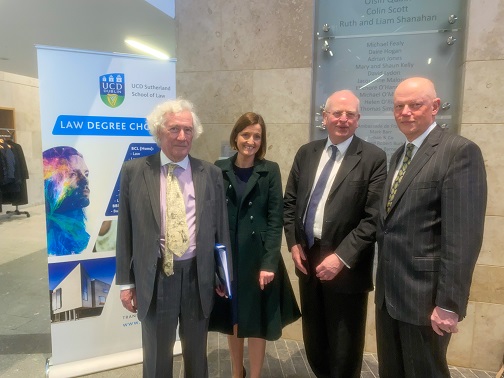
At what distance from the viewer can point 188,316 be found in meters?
1.70

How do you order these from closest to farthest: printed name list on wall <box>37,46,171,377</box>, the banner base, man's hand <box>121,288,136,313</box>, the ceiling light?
man's hand <box>121,288,136,313</box>
printed name list on wall <box>37,46,171,377</box>
the banner base
the ceiling light

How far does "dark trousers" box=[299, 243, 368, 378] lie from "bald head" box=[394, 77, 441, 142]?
74 centimetres

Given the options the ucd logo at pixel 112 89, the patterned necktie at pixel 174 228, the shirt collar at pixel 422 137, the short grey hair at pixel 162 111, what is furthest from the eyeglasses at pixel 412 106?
the ucd logo at pixel 112 89

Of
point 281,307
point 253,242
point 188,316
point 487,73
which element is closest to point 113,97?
point 253,242

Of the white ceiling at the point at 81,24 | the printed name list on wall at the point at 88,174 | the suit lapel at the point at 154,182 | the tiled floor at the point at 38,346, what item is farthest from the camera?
the white ceiling at the point at 81,24

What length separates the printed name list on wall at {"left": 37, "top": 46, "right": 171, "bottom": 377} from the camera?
2.14 meters

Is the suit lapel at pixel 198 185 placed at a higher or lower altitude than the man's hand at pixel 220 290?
higher

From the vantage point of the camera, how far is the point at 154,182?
1619mm

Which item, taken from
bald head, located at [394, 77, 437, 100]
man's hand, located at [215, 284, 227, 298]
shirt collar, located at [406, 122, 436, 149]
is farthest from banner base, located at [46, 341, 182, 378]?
bald head, located at [394, 77, 437, 100]

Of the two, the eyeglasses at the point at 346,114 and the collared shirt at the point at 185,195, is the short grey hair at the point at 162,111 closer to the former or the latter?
the collared shirt at the point at 185,195

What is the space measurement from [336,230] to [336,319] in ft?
1.56

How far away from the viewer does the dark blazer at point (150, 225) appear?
1596 mm

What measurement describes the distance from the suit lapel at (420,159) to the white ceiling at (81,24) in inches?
134

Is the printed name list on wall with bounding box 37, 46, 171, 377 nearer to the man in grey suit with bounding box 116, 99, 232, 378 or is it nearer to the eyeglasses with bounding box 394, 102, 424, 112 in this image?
the man in grey suit with bounding box 116, 99, 232, 378
